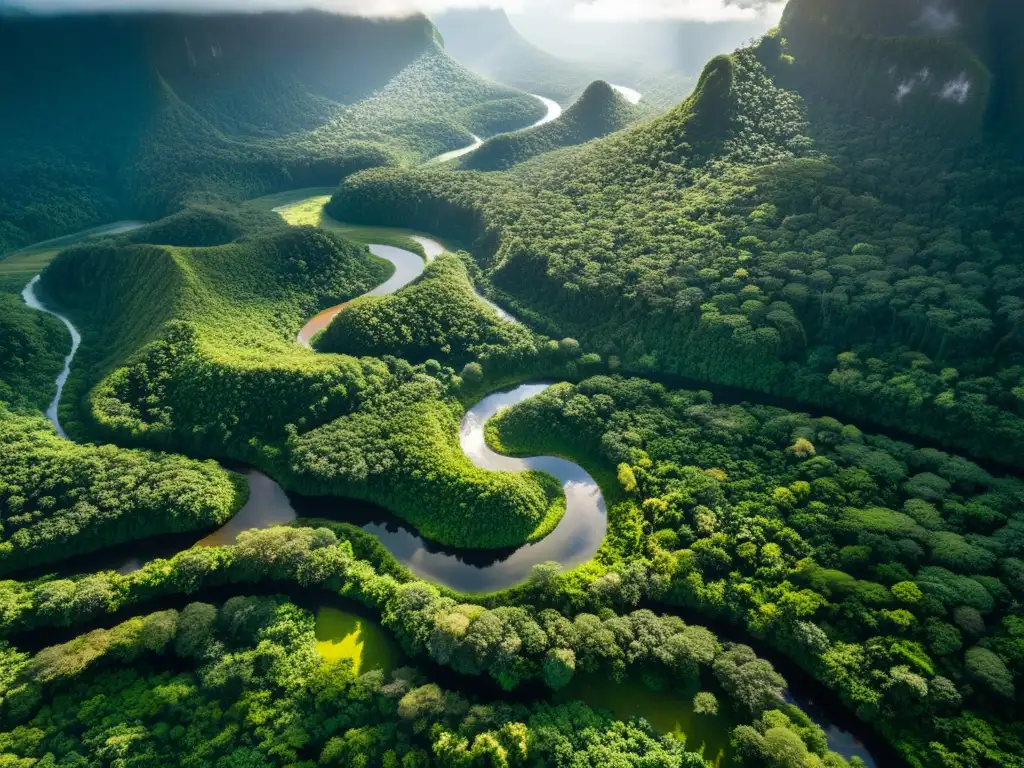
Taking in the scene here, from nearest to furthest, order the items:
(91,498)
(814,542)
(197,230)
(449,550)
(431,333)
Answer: (814,542) < (91,498) < (449,550) < (431,333) < (197,230)

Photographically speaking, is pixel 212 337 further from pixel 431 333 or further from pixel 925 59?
pixel 925 59

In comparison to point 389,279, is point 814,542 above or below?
below

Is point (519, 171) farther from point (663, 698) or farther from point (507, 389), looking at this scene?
point (663, 698)

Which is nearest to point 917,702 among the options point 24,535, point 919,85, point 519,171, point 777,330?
point 777,330

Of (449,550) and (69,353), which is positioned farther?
(69,353)

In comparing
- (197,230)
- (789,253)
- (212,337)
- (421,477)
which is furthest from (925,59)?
A: (197,230)

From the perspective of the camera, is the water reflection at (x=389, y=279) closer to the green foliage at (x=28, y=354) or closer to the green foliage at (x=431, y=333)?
the green foliage at (x=431, y=333)
